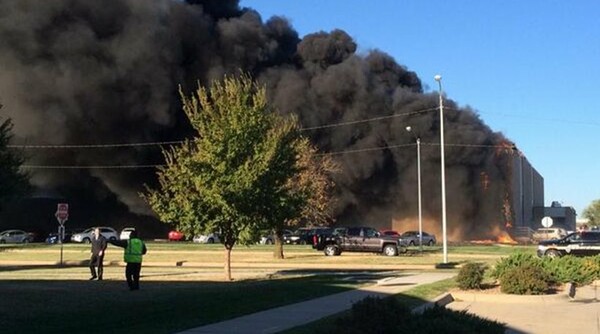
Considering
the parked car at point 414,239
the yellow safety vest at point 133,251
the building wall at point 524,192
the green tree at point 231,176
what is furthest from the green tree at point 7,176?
the building wall at point 524,192

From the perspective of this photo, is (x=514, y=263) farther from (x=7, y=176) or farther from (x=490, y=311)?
(x=7, y=176)

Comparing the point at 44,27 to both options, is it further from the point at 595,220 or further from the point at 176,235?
the point at 595,220

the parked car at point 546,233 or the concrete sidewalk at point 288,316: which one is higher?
the parked car at point 546,233

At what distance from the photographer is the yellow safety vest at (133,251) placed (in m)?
17.4

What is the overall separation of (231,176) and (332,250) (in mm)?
19465

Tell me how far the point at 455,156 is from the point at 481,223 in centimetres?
850

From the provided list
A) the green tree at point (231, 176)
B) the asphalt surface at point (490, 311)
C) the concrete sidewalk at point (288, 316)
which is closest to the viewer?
the concrete sidewalk at point (288, 316)

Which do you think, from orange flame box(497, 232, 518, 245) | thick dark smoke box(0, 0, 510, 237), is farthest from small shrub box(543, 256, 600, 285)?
orange flame box(497, 232, 518, 245)

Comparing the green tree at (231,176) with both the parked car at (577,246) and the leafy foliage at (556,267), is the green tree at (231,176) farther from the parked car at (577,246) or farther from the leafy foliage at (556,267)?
the parked car at (577,246)

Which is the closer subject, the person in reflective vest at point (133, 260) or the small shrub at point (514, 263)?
the person in reflective vest at point (133, 260)

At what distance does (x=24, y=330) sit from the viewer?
10367mm

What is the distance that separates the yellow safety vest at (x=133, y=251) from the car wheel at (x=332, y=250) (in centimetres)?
2380

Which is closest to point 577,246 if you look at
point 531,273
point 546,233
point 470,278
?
point 531,273

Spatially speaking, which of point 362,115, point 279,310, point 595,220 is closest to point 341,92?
point 362,115
